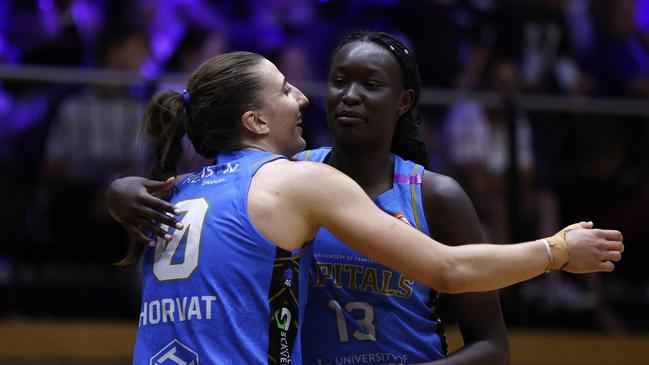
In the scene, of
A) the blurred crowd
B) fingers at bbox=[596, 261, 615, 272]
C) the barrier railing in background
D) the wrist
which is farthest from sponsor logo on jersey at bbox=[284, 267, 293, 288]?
the barrier railing in background

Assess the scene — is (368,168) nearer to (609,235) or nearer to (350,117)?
(350,117)

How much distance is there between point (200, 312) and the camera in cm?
276

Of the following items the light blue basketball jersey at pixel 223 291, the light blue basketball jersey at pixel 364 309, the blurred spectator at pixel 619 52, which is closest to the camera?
the light blue basketball jersey at pixel 223 291

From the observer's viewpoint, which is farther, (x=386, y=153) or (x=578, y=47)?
(x=578, y=47)

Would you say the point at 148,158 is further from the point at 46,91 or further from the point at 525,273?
the point at 525,273

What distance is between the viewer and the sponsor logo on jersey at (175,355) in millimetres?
2746

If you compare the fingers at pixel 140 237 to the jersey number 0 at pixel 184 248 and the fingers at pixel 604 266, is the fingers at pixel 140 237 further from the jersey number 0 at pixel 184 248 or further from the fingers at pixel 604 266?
the fingers at pixel 604 266

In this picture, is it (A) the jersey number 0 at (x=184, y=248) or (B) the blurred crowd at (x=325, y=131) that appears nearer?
(A) the jersey number 0 at (x=184, y=248)

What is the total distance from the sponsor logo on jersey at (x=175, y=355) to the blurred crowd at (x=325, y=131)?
3357 mm

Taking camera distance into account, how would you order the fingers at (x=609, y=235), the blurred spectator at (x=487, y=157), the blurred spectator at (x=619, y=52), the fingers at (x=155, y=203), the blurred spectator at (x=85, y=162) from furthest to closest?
the blurred spectator at (x=619, y=52) → the blurred spectator at (x=487, y=157) → the blurred spectator at (x=85, y=162) → the fingers at (x=155, y=203) → the fingers at (x=609, y=235)

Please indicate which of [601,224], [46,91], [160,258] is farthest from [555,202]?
[160,258]

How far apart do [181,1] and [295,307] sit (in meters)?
4.77

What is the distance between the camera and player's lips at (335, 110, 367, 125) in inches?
125

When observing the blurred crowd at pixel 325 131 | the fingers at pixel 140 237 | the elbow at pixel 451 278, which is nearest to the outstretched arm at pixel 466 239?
the elbow at pixel 451 278
